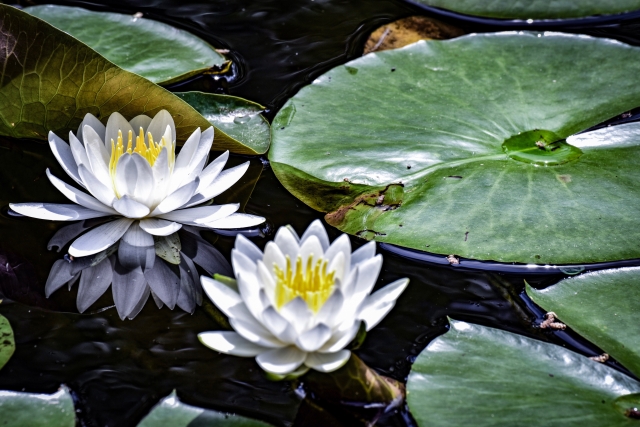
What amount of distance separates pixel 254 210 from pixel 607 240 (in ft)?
4.36

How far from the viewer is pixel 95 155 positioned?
243 centimetres

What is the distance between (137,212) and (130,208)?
0.13 ft

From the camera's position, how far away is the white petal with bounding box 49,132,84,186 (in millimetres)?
2492

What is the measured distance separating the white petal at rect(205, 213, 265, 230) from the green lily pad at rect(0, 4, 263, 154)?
39cm

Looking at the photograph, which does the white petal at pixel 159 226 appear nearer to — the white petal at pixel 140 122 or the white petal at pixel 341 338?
the white petal at pixel 140 122

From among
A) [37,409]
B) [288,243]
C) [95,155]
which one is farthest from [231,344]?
[95,155]

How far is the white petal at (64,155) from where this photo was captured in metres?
2.49

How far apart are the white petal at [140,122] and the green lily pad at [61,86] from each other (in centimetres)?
7

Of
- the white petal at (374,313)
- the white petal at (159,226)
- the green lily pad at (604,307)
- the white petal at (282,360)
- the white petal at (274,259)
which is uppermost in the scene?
the white petal at (274,259)

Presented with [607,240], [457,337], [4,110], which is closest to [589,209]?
[607,240]

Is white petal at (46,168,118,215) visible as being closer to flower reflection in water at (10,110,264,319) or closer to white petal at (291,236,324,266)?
flower reflection in water at (10,110,264,319)

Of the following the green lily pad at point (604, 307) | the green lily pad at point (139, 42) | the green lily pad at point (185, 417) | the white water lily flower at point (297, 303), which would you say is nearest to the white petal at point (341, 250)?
the white water lily flower at point (297, 303)

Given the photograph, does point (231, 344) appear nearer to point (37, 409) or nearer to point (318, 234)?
point (318, 234)

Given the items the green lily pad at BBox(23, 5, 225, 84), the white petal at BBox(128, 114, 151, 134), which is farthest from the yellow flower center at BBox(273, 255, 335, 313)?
the green lily pad at BBox(23, 5, 225, 84)
